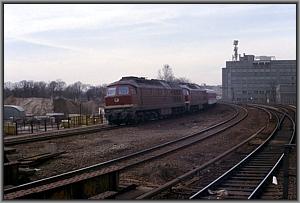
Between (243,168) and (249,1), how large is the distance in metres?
7.34

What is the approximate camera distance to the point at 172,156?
15.1 m

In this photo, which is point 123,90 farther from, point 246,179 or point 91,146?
point 246,179

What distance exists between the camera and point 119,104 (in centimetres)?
2852

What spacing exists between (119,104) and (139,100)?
1343 millimetres

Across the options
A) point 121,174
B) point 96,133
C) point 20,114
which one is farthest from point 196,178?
point 20,114

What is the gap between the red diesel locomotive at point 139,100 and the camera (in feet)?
92.6

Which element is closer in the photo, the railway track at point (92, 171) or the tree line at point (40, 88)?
the railway track at point (92, 171)

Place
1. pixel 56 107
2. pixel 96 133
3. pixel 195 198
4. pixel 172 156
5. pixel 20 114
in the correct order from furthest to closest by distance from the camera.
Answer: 1. pixel 56 107
2. pixel 20 114
3. pixel 96 133
4. pixel 172 156
5. pixel 195 198

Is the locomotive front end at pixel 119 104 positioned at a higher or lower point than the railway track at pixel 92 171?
higher

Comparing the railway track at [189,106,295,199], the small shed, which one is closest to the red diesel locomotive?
the small shed

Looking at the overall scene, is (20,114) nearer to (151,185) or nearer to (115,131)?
(115,131)

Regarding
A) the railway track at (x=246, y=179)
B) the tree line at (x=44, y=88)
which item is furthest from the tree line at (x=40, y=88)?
the railway track at (x=246, y=179)

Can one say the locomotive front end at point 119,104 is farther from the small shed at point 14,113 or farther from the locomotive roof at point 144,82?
the small shed at point 14,113

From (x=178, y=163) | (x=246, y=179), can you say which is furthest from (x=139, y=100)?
(x=246, y=179)
